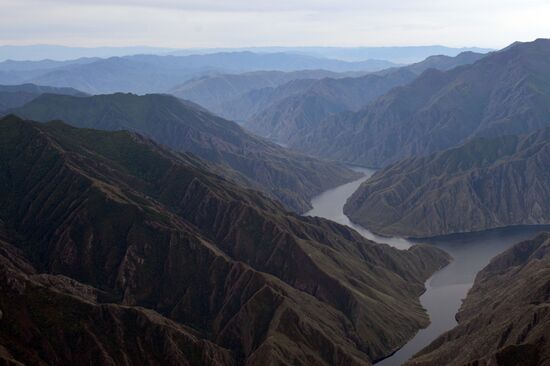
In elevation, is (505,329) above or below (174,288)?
above

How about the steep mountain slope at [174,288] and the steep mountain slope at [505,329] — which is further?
the steep mountain slope at [174,288]

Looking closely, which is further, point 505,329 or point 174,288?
point 174,288

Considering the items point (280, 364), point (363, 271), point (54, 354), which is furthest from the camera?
point (363, 271)

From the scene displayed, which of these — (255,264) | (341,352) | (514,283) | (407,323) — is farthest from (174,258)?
(514,283)

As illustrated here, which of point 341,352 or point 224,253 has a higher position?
point 224,253

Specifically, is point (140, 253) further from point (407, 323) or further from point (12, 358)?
point (407, 323)
